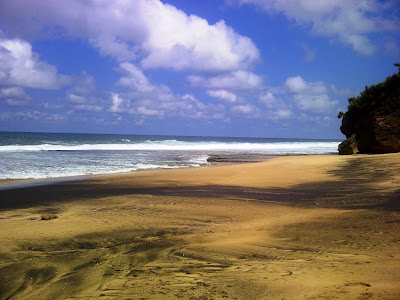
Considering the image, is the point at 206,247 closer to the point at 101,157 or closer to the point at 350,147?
the point at 101,157

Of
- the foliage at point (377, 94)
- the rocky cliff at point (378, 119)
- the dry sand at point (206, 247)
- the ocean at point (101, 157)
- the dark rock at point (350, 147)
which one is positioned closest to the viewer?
the dry sand at point (206, 247)

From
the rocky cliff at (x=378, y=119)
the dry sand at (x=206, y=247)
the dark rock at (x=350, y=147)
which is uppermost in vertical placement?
the rocky cliff at (x=378, y=119)

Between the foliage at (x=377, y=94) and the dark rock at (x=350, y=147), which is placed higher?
the foliage at (x=377, y=94)

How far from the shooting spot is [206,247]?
Answer: 4.59 metres

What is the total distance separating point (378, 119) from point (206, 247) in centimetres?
2204

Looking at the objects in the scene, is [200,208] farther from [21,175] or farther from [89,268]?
[21,175]

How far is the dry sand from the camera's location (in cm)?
326

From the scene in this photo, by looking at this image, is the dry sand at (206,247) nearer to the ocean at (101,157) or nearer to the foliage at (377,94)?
the ocean at (101,157)

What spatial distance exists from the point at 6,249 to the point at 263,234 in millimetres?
3836

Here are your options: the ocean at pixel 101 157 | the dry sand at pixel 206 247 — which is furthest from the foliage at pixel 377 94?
the dry sand at pixel 206 247

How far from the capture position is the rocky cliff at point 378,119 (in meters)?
22.1

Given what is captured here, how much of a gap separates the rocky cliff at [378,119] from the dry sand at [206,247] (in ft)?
51.4

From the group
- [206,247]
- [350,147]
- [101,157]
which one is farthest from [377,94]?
[206,247]

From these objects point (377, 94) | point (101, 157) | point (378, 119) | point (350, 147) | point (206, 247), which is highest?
point (377, 94)
